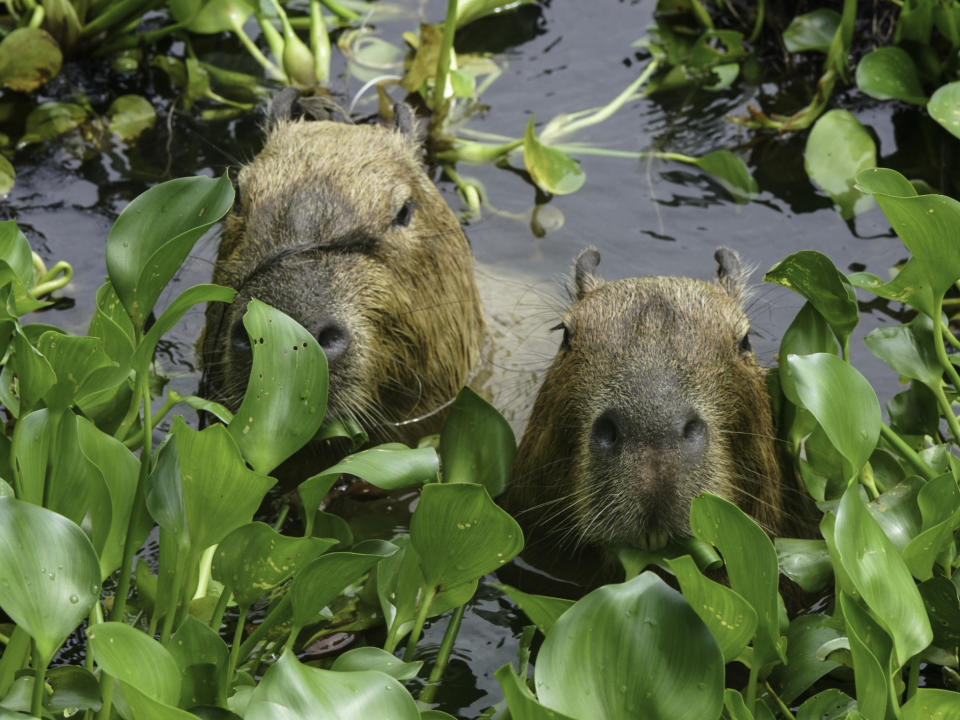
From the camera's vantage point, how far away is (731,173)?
5004mm

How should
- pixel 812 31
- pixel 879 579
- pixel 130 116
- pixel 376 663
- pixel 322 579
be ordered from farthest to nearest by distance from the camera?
1. pixel 812 31
2. pixel 130 116
3. pixel 376 663
4. pixel 322 579
5. pixel 879 579

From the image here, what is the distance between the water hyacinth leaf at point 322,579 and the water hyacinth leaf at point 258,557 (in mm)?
44

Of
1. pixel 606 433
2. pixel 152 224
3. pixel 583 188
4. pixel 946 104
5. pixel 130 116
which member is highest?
pixel 152 224

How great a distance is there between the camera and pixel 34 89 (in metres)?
5.37

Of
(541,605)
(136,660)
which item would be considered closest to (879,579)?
(541,605)

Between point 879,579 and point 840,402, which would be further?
point 840,402

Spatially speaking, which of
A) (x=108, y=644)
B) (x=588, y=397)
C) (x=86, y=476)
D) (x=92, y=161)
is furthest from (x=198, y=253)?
(x=108, y=644)

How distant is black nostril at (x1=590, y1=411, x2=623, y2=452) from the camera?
2.97m

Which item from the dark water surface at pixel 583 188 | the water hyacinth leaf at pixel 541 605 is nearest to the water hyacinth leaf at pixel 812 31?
the dark water surface at pixel 583 188

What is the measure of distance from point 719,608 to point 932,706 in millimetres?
380

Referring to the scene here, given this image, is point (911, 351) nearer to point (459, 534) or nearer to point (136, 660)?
point (459, 534)

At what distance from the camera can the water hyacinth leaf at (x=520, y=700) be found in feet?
6.06

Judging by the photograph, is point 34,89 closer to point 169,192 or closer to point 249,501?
point 169,192

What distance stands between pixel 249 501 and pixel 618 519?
97cm
